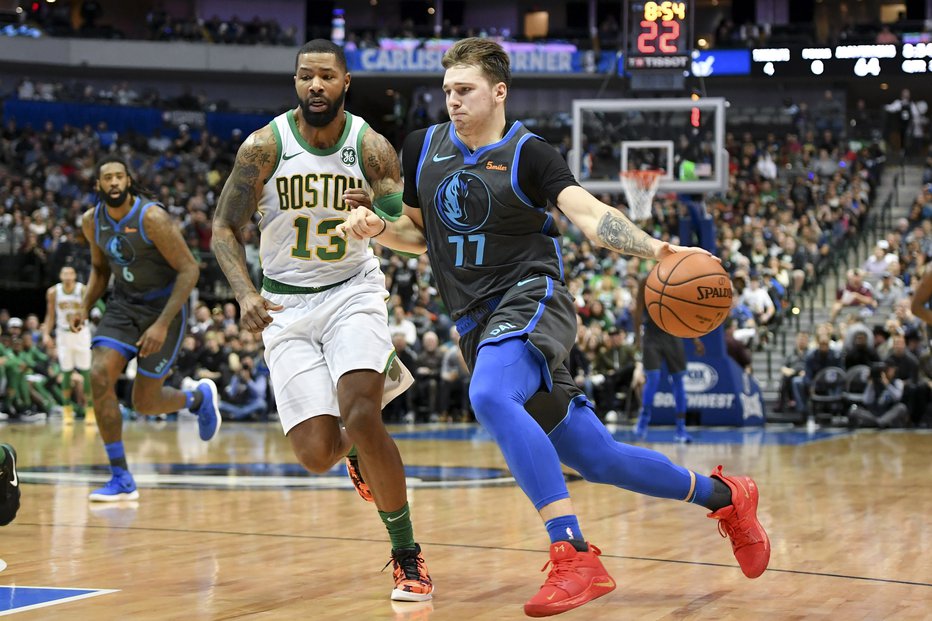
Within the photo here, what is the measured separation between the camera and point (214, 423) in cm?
927

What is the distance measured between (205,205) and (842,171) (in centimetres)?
1420

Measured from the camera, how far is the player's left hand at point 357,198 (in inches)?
188

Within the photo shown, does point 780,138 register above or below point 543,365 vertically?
above

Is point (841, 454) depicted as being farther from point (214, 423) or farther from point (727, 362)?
point (214, 423)

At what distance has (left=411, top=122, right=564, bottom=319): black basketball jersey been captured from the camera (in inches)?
179

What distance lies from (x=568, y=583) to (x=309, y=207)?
7.05ft

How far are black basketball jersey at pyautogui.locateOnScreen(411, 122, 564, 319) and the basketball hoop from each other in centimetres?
1212

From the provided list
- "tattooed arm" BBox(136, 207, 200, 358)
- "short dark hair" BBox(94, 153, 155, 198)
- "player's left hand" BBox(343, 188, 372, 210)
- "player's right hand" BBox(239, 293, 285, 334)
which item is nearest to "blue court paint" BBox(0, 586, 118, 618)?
"player's right hand" BBox(239, 293, 285, 334)

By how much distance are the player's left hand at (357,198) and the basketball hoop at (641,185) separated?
1199cm

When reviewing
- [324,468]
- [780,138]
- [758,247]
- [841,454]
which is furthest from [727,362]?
[780,138]

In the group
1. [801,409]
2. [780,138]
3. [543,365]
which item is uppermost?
[780,138]

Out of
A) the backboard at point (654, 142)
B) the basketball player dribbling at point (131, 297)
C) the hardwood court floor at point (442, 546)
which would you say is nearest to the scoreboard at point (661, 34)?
the backboard at point (654, 142)

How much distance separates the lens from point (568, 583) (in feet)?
12.8

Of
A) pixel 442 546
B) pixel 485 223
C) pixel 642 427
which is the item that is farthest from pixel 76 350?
pixel 485 223
